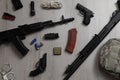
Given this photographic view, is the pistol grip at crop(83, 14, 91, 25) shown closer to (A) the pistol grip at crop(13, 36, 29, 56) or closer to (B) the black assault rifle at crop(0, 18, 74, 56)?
(B) the black assault rifle at crop(0, 18, 74, 56)

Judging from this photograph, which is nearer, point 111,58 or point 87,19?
point 111,58

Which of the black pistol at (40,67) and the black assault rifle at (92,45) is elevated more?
the black assault rifle at (92,45)

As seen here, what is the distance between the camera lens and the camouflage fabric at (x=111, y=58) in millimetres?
1618

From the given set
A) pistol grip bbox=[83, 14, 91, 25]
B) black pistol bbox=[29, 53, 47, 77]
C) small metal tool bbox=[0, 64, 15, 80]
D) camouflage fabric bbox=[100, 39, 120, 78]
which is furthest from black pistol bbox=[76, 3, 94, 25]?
small metal tool bbox=[0, 64, 15, 80]

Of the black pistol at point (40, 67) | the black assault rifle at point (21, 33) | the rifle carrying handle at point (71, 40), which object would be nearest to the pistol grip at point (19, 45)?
the black assault rifle at point (21, 33)

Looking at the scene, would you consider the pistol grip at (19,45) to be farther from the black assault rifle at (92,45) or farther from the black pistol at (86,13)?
the black pistol at (86,13)

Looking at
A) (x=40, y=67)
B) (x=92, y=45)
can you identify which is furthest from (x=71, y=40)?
(x=40, y=67)

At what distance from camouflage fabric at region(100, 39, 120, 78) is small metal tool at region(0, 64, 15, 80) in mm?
633

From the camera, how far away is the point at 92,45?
175 cm

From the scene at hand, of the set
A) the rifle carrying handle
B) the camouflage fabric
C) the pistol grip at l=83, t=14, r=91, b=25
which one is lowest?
the camouflage fabric

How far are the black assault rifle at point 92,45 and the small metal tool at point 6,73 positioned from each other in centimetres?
38

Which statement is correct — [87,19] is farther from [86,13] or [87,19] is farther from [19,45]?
[19,45]

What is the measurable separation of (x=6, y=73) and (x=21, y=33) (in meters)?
0.30

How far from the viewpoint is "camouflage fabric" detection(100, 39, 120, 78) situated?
1.62 meters
